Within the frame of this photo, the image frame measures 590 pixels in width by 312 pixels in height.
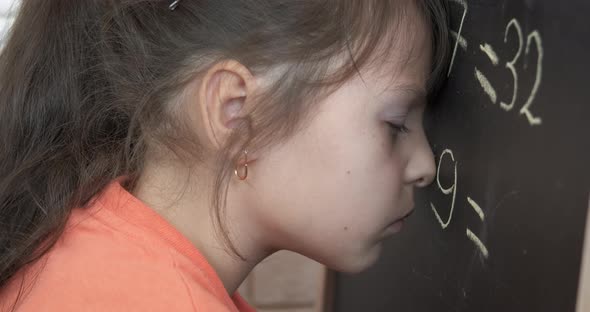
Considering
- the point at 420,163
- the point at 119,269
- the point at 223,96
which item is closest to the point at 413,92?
the point at 420,163

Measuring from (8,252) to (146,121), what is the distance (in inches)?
8.2

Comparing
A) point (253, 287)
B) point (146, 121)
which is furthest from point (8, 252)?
point (253, 287)

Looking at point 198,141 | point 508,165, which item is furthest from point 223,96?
point 508,165

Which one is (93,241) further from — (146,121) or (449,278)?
(449,278)

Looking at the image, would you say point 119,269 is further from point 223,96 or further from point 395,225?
point 395,225

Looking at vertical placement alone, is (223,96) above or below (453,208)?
above

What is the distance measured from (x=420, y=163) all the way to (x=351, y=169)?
0.09 m

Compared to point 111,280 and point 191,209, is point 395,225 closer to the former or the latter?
point 191,209

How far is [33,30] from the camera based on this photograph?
1.00 m

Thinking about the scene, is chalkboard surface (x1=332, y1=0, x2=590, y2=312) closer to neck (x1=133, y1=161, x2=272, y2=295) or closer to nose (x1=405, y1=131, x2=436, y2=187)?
nose (x1=405, y1=131, x2=436, y2=187)

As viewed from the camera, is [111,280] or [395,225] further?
[395,225]

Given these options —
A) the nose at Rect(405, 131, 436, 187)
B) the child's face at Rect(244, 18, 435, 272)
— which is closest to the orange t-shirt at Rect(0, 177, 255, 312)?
the child's face at Rect(244, 18, 435, 272)

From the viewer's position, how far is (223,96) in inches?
35.9

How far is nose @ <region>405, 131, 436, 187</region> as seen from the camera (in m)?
0.97
